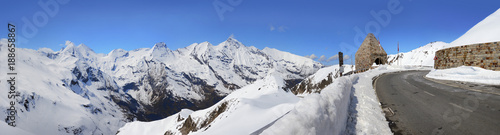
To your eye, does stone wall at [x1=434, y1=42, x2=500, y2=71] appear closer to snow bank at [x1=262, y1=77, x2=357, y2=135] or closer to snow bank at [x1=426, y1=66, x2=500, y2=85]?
snow bank at [x1=426, y1=66, x2=500, y2=85]

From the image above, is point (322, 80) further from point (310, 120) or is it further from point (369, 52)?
point (310, 120)

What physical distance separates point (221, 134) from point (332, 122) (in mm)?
18265

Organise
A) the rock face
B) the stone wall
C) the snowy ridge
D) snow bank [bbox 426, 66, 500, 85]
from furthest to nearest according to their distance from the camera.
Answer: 1. the snowy ridge
2. the rock face
3. the stone wall
4. snow bank [bbox 426, 66, 500, 85]

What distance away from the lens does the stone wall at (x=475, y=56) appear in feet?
57.1

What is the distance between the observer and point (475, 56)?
19.1 meters

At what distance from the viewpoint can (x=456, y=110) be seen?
23.0 feet

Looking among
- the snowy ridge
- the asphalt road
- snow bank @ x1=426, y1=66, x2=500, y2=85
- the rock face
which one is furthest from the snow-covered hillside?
the asphalt road

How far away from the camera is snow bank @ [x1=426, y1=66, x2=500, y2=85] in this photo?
14.2 m

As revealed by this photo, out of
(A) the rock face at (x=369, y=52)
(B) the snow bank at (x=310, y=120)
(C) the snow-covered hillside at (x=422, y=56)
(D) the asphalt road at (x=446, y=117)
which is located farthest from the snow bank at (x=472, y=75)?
(C) the snow-covered hillside at (x=422, y=56)

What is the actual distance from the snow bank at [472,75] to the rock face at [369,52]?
20.9m

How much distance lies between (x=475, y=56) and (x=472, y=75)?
5154 millimetres

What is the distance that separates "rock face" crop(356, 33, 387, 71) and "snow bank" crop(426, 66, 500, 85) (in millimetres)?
20869

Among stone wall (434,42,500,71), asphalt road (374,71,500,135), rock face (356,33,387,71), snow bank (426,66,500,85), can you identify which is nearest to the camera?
asphalt road (374,71,500,135)

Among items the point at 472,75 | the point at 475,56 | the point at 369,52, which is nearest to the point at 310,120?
the point at 472,75
